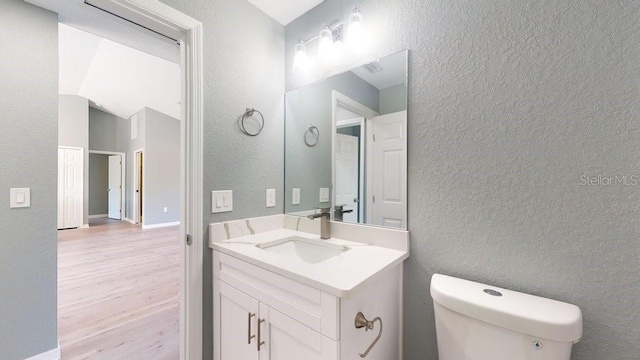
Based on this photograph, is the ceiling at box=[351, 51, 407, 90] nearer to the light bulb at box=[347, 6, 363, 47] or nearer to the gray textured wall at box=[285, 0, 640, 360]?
the gray textured wall at box=[285, 0, 640, 360]

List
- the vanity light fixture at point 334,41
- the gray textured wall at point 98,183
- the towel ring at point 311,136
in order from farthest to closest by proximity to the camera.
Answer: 1. the gray textured wall at point 98,183
2. the towel ring at point 311,136
3. the vanity light fixture at point 334,41

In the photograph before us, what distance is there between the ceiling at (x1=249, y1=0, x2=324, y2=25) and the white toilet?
1635mm

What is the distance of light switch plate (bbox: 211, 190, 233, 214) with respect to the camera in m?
1.29

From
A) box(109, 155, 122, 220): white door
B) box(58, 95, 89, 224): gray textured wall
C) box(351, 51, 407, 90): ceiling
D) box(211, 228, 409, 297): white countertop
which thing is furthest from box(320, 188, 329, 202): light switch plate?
box(109, 155, 122, 220): white door

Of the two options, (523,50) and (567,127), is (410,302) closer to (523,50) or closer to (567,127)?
(567,127)

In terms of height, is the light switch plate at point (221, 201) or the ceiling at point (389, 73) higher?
the ceiling at point (389, 73)

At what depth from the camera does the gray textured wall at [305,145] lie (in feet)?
4.93

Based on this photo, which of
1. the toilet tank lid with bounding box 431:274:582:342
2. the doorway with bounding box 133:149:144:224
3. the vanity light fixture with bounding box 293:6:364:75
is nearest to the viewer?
the toilet tank lid with bounding box 431:274:582:342

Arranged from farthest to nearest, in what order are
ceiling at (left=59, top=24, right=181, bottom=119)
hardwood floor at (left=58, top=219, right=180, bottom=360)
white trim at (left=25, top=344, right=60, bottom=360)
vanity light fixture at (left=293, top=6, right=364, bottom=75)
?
1. ceiling at (left=59, top=24, right=181, bottom=119)
2. hardwood floor at (left=58, top=219, right=180, bottom=360)
3. white trim at (left=25, top=344, right=60, bottom=360)
4. vanity light fixture at (left=293, top=6, right=364, bottom=75)

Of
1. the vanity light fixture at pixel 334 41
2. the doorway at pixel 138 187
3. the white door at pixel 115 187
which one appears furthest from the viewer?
the white door at pixel 115 187

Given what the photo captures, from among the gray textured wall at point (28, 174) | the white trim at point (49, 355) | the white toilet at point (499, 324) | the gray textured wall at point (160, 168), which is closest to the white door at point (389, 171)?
the white toilet at point (499, 324)

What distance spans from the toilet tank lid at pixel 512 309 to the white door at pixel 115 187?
842 centimetres

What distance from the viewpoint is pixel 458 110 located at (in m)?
1.01

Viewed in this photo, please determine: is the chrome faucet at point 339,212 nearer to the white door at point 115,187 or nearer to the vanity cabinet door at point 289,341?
the vanity cabinet door at point 289,341
